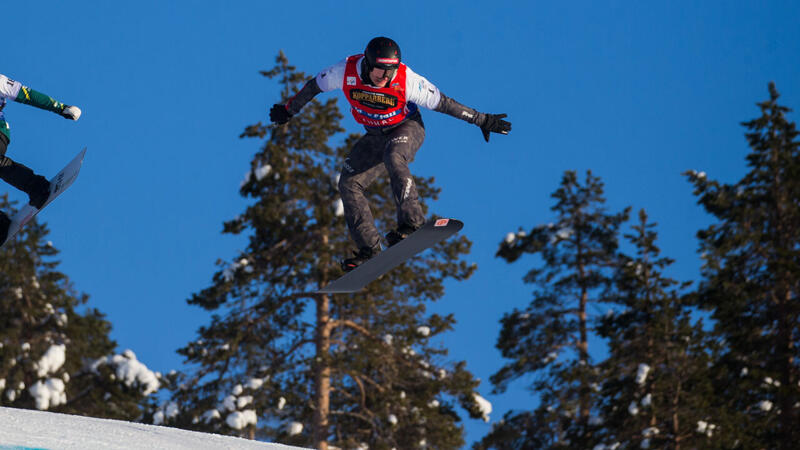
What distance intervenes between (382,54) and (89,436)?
3.71 meters

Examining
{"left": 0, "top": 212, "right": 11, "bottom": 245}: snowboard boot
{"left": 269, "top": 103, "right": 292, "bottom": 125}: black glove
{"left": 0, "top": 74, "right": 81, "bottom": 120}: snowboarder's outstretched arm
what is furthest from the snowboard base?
{"left": 269, "top": 103, "right": 292, "bottom": 125}: black glove

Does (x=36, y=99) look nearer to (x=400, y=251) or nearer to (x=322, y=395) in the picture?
(x=400, y=251)

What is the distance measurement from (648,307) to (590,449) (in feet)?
10.9

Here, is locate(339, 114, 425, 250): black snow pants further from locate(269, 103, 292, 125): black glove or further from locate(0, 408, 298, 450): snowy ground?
locate(0, 408, 298, 450): snowy ground

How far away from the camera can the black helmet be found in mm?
7309

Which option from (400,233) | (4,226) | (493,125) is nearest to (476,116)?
(493,125)

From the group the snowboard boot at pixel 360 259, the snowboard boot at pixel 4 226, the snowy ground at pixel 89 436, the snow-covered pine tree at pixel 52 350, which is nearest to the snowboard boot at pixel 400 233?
the snowboard boot at pixel 360 259

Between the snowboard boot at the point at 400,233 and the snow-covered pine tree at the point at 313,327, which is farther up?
the snow-covered pine tree at the point at 313,327

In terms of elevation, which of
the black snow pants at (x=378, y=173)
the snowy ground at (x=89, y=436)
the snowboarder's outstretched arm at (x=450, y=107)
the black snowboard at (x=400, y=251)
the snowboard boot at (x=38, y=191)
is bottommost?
the snowy ground at (x=89, y=436)

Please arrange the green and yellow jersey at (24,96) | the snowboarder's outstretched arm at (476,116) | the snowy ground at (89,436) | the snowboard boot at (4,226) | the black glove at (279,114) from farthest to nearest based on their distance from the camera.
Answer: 1. the snowboard boot at (4,226)
2. the green and yellow jersey at (24,96)
3. the black glove at (279,114)
4. the snowboarder's outstretched arm at (476,116)
5. the snowy ground at (89,436)

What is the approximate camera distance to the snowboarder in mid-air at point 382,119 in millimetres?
7598

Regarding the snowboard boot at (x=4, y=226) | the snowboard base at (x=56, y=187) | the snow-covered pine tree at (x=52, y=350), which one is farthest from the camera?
the snow-covered pine tree at (x=52, y=350)

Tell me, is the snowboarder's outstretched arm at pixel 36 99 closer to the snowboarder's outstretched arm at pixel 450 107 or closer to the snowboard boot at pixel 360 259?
the snowboard boot at pixel 360 259

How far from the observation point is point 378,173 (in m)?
8.50
